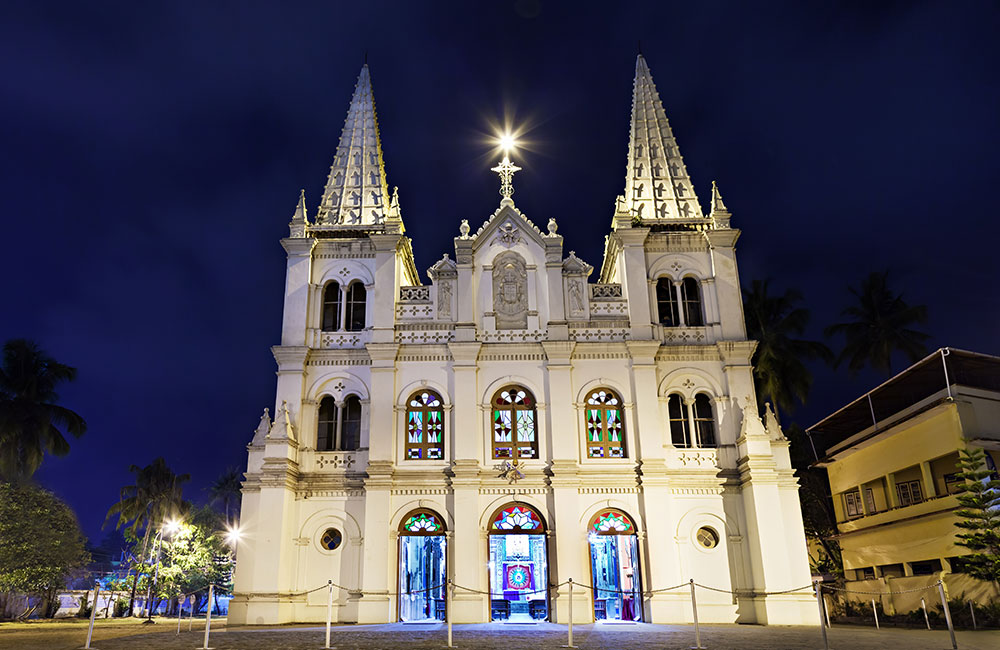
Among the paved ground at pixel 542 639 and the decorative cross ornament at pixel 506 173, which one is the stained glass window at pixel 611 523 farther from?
the decorative cross ornament at pixel 506 173

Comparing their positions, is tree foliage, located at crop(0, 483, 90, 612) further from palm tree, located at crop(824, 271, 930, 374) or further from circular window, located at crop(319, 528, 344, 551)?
palm tree, located at crop(824, 271, 930, 374)

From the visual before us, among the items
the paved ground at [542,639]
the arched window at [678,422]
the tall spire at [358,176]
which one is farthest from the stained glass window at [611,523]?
the tall spire at [358,176]

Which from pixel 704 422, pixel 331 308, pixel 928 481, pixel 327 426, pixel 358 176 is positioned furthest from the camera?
pixel 358 176

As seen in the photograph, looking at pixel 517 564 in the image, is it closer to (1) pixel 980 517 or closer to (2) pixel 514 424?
(2) pixel 514 424

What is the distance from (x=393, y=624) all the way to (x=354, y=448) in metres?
6.42

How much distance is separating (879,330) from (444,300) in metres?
23.7

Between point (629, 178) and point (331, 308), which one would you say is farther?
point (629, 178)

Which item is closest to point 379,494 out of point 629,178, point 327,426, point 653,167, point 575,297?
point 327,426

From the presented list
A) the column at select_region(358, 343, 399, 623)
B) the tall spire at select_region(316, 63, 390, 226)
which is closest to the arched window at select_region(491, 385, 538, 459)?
the column at select_region(358, 343, 399, 623)

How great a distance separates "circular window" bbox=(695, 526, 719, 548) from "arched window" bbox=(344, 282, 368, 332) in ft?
46.4

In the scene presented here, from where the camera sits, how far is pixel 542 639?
17094 millimetres

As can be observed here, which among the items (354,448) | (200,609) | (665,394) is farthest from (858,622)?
(200,609)

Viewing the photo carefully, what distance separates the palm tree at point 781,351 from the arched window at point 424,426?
1528 cm

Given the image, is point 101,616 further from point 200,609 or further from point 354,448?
point 354,448
